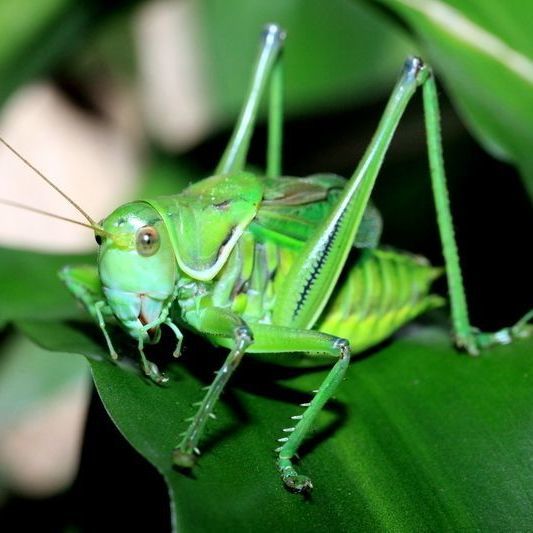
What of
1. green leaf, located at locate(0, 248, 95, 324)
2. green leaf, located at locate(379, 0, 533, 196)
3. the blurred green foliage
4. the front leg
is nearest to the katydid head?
the blurred green foliage

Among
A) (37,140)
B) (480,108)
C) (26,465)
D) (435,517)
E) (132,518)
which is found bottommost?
(26,465)

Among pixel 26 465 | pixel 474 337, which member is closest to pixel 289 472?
pixel 474 337

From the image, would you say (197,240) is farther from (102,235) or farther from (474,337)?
(474,337)

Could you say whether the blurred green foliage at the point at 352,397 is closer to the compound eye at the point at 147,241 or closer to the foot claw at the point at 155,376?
the foot claw at the point at 155,376

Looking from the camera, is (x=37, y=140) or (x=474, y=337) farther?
(x=37, y=140)

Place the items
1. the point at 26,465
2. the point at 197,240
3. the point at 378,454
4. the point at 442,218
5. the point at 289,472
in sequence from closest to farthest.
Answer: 1. the point at 289,472
2. the point at 378,454
3. the point at 197,240
4. the point at 442,218
5. the point at 26,465

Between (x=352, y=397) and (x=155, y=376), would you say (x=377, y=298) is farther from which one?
(x=155, y=376)

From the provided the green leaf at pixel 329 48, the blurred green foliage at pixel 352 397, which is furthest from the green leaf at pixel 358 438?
the green leaf at pixel 329 48

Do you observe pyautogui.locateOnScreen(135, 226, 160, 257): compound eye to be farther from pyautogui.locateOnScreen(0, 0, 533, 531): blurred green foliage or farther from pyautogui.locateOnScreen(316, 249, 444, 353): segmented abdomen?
pyautogui.locateOnScreen(316, 249, 444, 353): segmented abdomen
